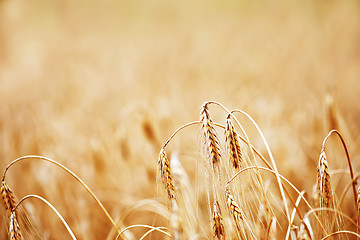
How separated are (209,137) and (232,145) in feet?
0.19

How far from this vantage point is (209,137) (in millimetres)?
566

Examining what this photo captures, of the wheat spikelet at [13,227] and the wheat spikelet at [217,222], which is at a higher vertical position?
the wheat spikelet at [13,227]

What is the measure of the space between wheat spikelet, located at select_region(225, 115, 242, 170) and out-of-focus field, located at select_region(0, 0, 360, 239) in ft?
1.37

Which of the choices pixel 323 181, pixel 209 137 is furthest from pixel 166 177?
pixel 323 181

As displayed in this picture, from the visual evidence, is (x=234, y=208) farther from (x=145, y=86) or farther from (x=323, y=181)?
(x=145, y=86)

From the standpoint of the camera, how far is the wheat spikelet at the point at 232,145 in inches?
22.8

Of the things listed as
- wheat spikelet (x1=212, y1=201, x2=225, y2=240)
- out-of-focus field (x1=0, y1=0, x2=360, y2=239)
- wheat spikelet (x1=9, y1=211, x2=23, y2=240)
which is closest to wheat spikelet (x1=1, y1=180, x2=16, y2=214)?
wheat spikelet (x1=9, y1=211, x2=23, y2=240)

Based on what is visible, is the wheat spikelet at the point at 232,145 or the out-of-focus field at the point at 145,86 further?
the out-of-focus field at the point at 145,86

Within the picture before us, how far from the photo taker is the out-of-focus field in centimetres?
160

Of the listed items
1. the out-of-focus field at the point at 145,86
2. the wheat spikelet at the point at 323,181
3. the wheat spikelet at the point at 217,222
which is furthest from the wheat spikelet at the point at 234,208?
the out-of-focus field at the point at 145,86

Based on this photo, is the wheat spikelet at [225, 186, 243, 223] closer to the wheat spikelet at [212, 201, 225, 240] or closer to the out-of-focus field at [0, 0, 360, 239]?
the wheat spikelet at [212, 201, 225, 240]

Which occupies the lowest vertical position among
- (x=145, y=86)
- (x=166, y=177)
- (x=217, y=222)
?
(x=217, y=222)

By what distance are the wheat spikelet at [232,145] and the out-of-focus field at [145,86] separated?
42 centimetres

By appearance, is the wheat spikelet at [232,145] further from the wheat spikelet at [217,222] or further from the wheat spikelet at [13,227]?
the wheat spikelet at [13,227]
